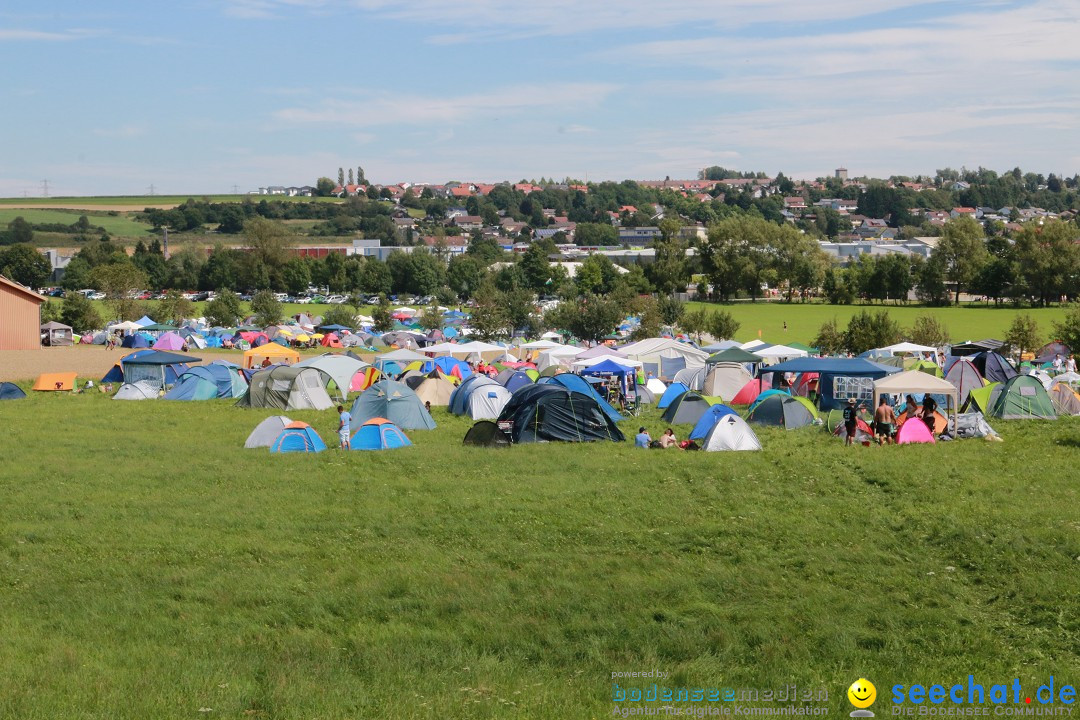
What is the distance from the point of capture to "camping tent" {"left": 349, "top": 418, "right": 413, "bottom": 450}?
1764 centimetres

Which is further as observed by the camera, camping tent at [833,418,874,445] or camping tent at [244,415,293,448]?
camping tent at [244,415,293,448]

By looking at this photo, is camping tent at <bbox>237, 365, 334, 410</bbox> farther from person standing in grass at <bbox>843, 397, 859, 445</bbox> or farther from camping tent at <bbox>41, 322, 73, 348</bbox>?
camping tent at <bbox>41, 322, 73, 348</bbox>

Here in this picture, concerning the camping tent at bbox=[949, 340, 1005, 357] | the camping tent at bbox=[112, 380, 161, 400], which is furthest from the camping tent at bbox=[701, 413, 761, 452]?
the camping tent at bbox=[949, 340, 1005, 357]

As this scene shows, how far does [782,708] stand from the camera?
7.21 metres

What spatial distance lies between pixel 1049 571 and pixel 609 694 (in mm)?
4938

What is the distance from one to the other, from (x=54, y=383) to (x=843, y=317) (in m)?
52.4

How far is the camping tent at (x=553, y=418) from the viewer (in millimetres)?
18391

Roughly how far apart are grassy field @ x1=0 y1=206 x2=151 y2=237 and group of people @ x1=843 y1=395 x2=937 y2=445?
15685 centimetres

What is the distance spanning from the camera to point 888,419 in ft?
58.9

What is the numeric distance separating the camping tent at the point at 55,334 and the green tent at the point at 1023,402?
40.0 meters

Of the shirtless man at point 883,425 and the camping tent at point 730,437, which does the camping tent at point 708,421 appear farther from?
the shirtless man at point 883,425

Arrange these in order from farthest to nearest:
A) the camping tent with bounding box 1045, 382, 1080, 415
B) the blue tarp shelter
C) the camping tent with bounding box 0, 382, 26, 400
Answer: the camping tent with bounding box 0, 382, 26, 400
the blue tarp shelter
the camping tent with bounding box 1045, 382, 1080, 415

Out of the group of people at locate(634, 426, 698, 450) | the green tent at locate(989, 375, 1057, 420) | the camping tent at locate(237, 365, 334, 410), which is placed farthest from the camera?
the camping tent at locate(237, 365, 334, 410)

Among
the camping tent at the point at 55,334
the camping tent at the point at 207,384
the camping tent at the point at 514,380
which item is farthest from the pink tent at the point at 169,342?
the camping tent at the point at 514,380
